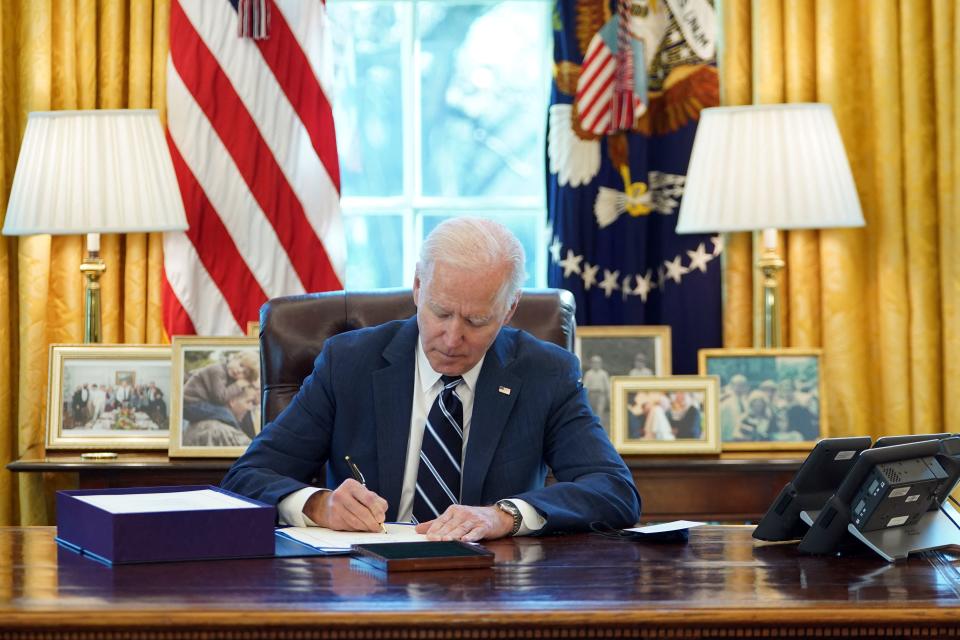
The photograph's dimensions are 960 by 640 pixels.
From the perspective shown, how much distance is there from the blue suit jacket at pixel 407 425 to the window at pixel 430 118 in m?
1.45

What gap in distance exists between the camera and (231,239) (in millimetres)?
3588

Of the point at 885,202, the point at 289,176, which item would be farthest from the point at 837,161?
the point at 289,176

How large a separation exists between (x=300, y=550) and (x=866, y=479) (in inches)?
32.6

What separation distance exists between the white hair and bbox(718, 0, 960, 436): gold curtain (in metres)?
1.51

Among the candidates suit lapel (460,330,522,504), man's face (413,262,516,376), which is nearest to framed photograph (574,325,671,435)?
suit lapel (460,330,522,504)

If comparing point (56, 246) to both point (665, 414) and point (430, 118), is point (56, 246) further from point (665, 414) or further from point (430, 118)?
point (665, 414)

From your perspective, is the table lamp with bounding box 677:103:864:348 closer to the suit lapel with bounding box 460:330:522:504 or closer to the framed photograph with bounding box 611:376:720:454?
the framed photograph with bounding box 611:376:720:454

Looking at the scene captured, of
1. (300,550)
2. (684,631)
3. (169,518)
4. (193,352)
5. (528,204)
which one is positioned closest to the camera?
(684,631)

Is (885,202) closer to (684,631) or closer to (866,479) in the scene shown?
(866,479)

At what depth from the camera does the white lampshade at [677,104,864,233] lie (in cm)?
327

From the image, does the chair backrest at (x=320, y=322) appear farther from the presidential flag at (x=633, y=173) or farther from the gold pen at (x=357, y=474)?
the presidential flag at (x=633, y=173)

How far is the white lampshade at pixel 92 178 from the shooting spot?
3238 millimetres

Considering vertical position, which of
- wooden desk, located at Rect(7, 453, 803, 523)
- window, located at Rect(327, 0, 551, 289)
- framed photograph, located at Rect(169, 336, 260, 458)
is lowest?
wooden desk, located at Rect(7, 453, 803, 523)

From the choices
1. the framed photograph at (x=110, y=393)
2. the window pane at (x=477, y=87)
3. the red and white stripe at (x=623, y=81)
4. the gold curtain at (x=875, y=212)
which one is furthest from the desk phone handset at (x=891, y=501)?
the window pane at (x=477, y=87)
